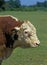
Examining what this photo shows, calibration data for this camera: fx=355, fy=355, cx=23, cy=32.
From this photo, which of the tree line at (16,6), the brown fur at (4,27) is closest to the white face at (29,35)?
the brown fur at (4,27)

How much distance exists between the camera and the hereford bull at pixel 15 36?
656cm

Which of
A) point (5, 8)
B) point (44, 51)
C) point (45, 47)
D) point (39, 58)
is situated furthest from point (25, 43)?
point (5, 8)

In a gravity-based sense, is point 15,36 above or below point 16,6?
above

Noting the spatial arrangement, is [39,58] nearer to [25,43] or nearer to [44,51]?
[44,51]

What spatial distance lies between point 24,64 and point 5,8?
5026 centimetres

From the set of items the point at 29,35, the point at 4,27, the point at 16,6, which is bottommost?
the point at 16,6

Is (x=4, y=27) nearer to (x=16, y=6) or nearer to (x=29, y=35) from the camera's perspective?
(x=29, y=35)

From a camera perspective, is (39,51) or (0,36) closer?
(0,36)

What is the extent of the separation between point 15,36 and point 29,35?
0.86ft

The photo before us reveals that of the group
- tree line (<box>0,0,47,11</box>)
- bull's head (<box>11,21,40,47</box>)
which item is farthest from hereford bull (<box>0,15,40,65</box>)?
tree line (<box>0,0,47,11</box>)

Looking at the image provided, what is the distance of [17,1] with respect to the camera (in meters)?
68.2

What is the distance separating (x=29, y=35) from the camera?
6.60 metres

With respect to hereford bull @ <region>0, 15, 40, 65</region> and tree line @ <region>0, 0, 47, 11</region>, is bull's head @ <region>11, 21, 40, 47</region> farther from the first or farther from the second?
tree line @ <region>0, 0, 47, 11</region>

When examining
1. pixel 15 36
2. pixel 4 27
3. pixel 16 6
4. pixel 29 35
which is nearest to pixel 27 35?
pixel 29 35
